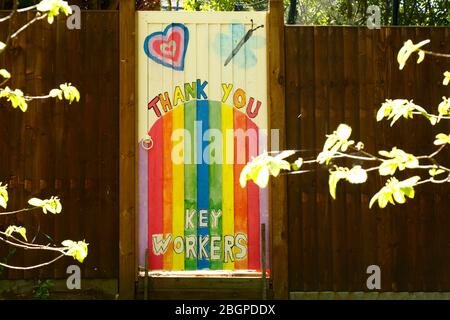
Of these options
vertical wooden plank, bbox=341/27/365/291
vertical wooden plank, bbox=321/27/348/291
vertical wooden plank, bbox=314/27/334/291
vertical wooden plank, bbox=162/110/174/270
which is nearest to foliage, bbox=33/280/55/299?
vertical wooden plank, bbox=162/110/174/270

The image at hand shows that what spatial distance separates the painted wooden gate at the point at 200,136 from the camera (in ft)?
16.3

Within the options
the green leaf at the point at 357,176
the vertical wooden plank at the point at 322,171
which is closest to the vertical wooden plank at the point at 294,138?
the vertical wooden plank at the point at 322,171

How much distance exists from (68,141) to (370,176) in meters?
2.29

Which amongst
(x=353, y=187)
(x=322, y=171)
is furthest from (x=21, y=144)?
(x=353, y=187)

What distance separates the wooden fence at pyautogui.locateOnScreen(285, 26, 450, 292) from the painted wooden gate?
29 centimetres

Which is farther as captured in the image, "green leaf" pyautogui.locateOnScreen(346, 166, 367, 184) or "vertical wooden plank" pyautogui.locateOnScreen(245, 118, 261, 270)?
"vertical wooden plank" pyautogui.locateOnScreen(245, 118, 261, 270)

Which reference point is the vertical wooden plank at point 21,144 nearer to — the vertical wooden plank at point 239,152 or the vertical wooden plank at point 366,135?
the vertical wooden plank at point 239,152

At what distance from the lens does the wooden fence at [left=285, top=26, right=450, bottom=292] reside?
4992mm

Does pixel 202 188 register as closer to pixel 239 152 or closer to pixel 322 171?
pixel 239 152

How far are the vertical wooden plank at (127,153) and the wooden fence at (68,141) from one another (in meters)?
0.07

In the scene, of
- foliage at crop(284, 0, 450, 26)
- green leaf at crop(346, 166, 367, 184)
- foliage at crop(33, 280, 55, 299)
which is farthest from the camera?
foliage at crop(284, 0, 450, 26)

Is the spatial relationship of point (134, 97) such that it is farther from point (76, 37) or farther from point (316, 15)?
point (316, 15)

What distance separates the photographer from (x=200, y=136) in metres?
5.01

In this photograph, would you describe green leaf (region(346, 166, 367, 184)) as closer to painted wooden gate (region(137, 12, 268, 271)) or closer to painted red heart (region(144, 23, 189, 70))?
painted wooden gate (region(137, 12, 268, 271))
